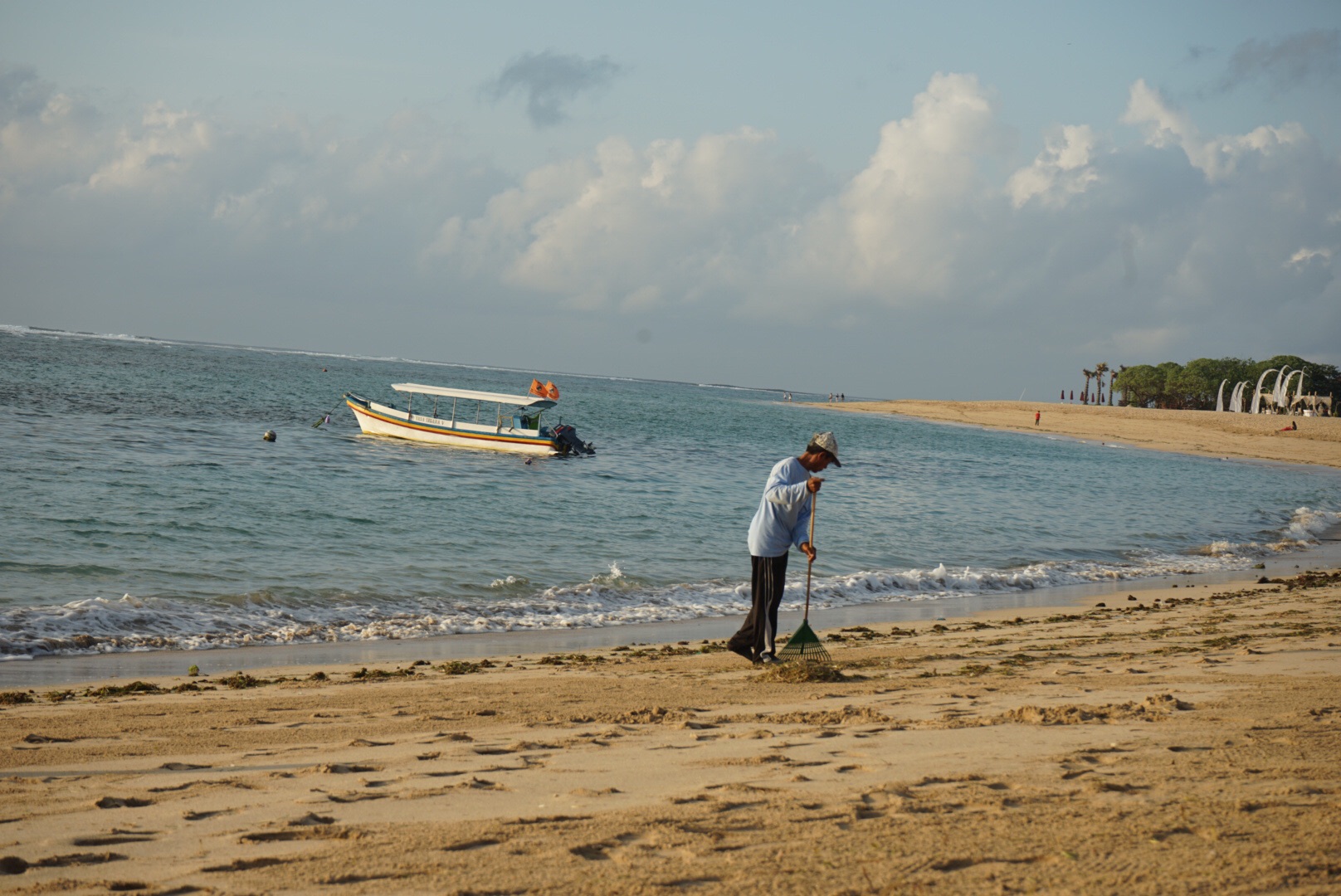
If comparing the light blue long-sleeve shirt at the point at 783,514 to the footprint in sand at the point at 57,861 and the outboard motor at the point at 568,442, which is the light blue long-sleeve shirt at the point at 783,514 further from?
the outboard motor at the point at 568,442

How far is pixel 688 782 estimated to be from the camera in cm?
428

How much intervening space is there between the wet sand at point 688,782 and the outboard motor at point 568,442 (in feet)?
81.6

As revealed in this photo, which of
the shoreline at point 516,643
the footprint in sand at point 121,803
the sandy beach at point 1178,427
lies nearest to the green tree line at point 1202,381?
the sandy beach at point 1178,427

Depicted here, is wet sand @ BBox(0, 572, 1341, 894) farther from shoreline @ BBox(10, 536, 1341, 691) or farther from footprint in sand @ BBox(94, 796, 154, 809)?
shoreline @ BBox(10, 536, 1341, 691)

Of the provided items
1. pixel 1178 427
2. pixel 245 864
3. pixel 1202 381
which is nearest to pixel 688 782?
pixel 245 864

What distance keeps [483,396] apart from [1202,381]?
10880 cm

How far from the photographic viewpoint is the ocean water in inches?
411

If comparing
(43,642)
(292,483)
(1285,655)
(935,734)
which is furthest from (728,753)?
(292,483)

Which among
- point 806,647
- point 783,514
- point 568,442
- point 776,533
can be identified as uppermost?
point 783,514

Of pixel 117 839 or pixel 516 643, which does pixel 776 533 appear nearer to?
pixel 516 643

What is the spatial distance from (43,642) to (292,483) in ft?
38.1

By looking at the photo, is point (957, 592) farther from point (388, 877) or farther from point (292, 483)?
point (292, 483)

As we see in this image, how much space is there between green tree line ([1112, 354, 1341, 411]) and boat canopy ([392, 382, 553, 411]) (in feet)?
312

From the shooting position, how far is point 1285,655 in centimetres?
762
